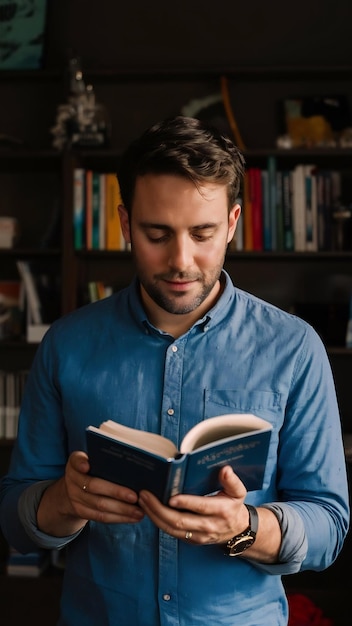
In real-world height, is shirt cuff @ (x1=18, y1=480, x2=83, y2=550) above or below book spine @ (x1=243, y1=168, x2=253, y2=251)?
below

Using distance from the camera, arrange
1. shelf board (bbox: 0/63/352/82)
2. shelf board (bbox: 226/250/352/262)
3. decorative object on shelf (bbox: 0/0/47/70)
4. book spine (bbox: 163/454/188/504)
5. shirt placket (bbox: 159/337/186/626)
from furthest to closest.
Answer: decorative object on shelf (bbox: 0/0/47/70), shelf board (bbox: 0/63/352/82), shelf board (bbox: 226/250/352/262), shirt placket (bbox: 159/337/186/626), book spine (bbox: 163/454/188/504)

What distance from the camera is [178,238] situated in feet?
4.32

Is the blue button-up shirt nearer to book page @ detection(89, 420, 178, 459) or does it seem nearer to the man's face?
the man's face

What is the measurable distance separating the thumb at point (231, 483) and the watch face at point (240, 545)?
0.32ft

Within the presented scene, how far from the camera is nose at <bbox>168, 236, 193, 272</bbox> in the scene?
1305mm

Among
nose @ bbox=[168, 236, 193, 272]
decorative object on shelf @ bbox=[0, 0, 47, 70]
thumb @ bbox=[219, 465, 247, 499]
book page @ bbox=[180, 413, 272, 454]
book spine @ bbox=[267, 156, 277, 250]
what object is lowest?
thumb @ bbox=[219, 465, 247, 499]

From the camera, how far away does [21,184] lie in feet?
11.7

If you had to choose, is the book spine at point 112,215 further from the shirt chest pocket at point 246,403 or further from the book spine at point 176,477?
the book spine at point 176,477

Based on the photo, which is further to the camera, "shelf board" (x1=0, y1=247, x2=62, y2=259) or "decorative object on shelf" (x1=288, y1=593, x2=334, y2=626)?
"shelf board" (x1=0, y1=247, x2=62, y2=259)

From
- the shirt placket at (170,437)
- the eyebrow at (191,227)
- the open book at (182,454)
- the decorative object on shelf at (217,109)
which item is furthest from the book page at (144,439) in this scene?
the decorative object on shelf at (217,109)

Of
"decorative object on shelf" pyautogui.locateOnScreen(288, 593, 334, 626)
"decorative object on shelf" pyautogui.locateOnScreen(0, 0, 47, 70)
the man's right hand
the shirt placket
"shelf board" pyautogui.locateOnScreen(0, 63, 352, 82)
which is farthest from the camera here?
"decorative object on shelf" pyautogui.locateOnScreen(0, 0, 47, 70)

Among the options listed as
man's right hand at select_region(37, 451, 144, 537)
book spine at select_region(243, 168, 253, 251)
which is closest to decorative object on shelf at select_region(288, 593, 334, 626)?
book spine at select_region(243, 168, 253, 251)

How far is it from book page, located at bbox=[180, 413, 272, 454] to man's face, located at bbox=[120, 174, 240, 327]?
0.29m

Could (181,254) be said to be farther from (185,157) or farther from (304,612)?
(304,612)
